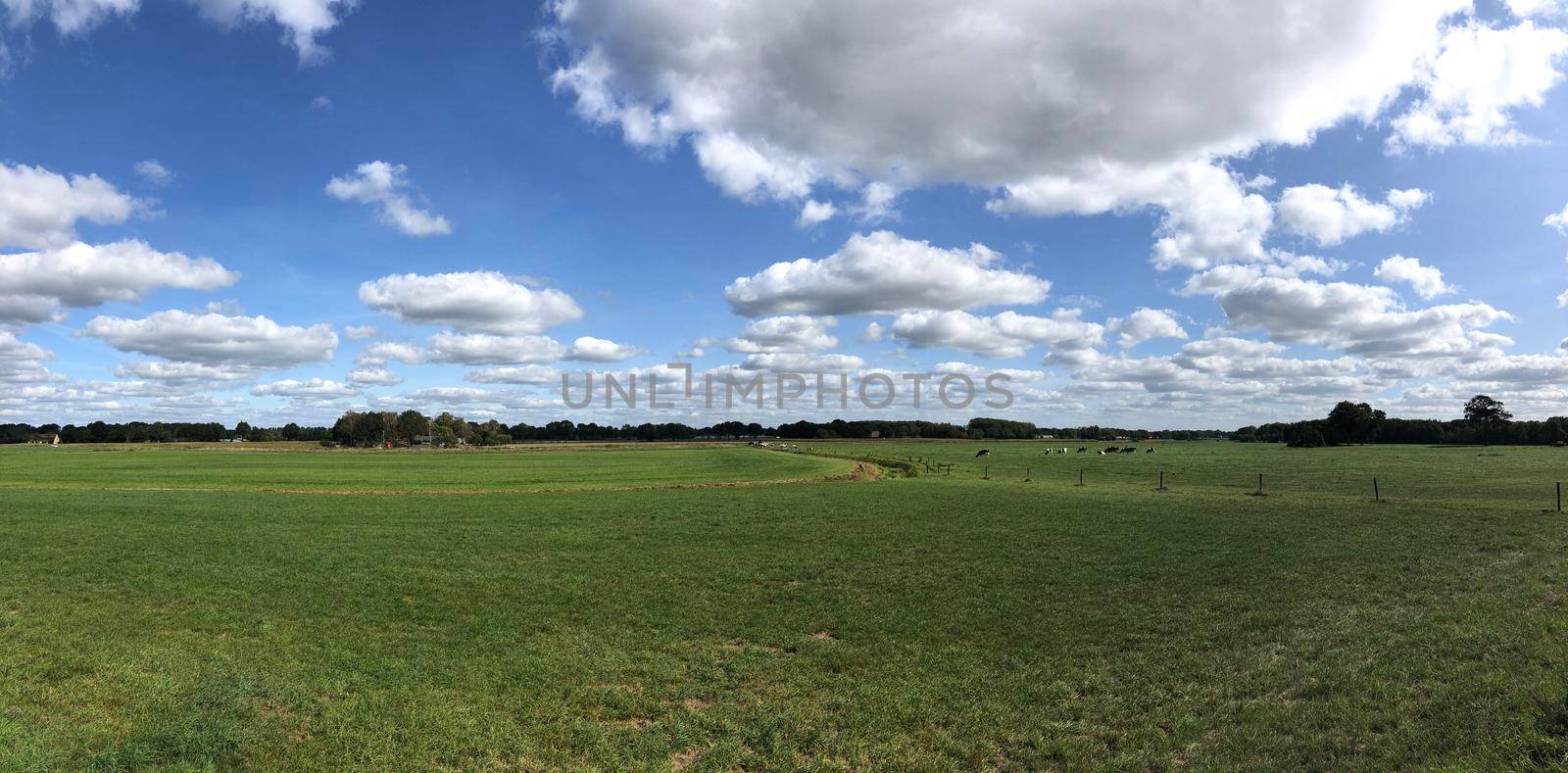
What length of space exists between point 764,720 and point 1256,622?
9.64m

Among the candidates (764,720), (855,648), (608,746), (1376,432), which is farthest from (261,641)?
(1376,432)

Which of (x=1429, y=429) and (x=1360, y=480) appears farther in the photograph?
(x=1429, y=429)

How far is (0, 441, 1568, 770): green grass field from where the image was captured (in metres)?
8.12

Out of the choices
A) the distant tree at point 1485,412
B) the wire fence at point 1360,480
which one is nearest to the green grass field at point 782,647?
the wire fence at point 1360,480

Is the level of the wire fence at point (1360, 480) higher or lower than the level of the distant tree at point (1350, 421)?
lower

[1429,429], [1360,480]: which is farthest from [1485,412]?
[1360,480]

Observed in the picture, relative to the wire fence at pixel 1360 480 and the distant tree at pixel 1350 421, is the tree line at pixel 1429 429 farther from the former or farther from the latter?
the wire fence at pixel 1360 480

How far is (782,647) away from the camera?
1228 cm

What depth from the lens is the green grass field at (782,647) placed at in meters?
8.12

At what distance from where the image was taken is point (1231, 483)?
55688 millimetres

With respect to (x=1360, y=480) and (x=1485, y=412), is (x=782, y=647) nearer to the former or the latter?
(x=1360, y=480)

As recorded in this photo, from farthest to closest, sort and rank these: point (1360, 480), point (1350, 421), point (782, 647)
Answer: point (1350, 421) → point (1360, 480) → point (782, 647)

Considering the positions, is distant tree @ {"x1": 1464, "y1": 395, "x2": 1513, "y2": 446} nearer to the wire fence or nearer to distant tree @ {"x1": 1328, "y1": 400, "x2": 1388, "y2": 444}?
distant tree @ {"x1": 1328, "y1": 400, "x2": 1388, "y2": 444}

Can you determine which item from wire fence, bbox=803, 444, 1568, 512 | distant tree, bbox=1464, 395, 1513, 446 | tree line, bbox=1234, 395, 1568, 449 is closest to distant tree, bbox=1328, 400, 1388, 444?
tree line, bbox=1234, 395, 1568, 449
